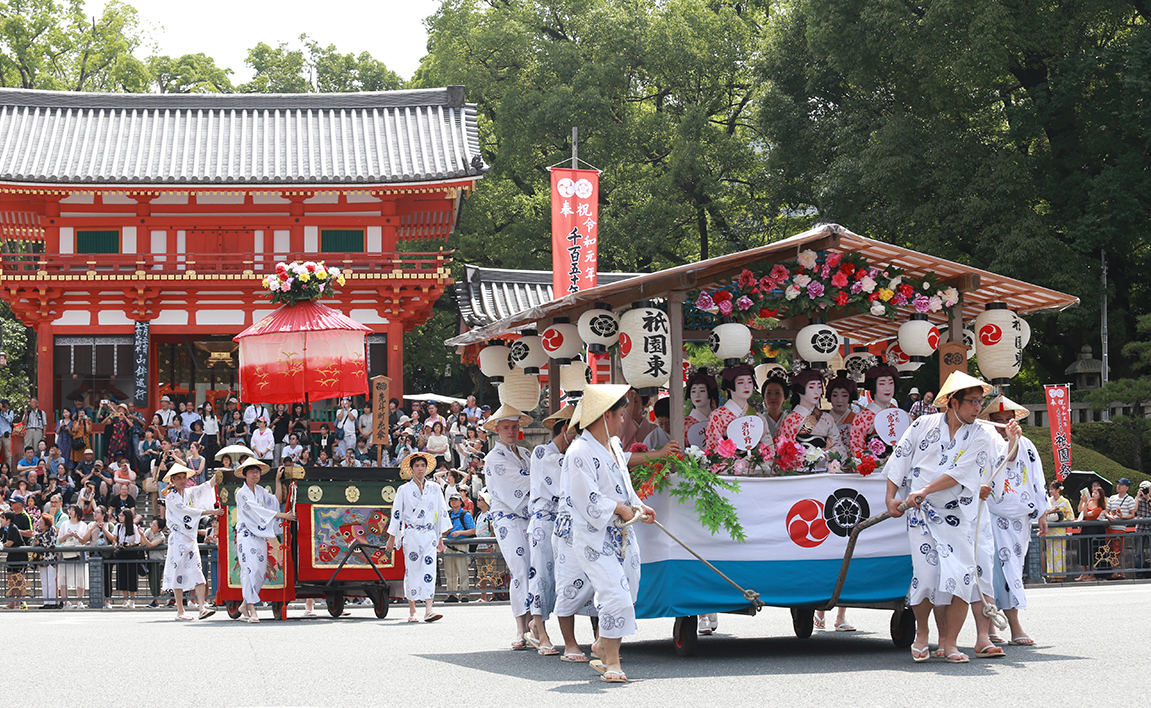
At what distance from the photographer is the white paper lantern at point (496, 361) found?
10.5m

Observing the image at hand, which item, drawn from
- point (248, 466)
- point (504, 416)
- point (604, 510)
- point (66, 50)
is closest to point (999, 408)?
point (604, 510)

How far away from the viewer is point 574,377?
410 inches

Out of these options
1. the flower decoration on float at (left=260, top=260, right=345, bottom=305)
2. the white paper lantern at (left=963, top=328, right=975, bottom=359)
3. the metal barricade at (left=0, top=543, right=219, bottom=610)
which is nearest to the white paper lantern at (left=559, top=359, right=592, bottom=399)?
the white paper lantern at (left=963, top=328, right=975, bottom=359)

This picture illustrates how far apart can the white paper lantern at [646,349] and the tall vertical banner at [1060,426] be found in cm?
1042

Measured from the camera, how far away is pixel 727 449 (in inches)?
323

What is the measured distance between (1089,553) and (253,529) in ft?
32.0

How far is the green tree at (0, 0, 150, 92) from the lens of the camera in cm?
3619

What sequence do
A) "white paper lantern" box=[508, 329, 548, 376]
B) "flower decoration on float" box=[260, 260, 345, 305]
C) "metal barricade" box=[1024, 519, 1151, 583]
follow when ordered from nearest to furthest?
"white paper lantern" box=[508, 329, 548, 376] < "metal barricade" box=[1024, 519, 1151, 583] < "flower decoration on float" box=[260, 260, 345, 305]

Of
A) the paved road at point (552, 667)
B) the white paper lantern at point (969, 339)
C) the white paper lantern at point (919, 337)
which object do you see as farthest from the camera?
the white paper lantern at point (969, 339)

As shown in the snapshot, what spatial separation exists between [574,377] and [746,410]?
1.91 m

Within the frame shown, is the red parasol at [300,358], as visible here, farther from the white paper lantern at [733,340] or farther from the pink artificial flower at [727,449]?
the pink artificial flower at [727,449]

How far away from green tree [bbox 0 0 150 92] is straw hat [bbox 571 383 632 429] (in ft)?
111

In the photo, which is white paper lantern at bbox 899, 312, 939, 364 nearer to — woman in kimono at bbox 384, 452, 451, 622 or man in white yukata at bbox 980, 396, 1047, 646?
man in white yukata at bbox 980, 396, 1047, 646

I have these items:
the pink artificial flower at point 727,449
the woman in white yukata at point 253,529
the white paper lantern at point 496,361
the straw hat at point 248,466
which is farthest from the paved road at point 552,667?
the white paper lantern at point 496,361
